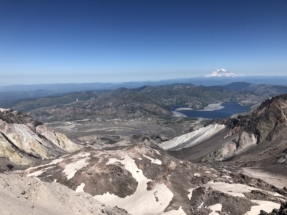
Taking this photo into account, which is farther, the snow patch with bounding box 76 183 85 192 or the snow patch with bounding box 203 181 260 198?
the snow patch with bounding box 76 183 85 192

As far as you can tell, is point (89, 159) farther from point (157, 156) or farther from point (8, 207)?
point (8, 207)

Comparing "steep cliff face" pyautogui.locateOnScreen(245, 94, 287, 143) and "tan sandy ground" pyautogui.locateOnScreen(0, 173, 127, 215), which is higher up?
"tan sandy ground" pyautogui.locateOnScreen(0, 173, 127, 215)

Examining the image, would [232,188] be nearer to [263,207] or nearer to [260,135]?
[263,207]

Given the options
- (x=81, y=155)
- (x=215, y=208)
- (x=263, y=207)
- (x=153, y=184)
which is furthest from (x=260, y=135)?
(x=81, y=155)

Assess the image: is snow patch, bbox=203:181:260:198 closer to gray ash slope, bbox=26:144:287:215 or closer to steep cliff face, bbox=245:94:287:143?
gray ash slope, bbox=26:144:287:215

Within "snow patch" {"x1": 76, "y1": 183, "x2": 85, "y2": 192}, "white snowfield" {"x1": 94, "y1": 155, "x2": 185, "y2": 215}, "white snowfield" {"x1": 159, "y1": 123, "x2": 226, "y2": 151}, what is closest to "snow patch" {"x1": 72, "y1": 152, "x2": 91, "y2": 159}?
"snow patch" {"x1": 76, "y1": 183, "x2": 85, "y2": 192}

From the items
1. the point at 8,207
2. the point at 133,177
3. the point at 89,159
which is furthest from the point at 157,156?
the point at 8,207
